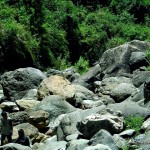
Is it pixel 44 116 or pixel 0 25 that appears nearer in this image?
pixel 44 116

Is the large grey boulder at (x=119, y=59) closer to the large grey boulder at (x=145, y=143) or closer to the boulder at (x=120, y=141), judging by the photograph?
the boulder at (x=120, y=141)

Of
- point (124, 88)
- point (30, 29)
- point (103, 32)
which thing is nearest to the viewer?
point (124, 88)

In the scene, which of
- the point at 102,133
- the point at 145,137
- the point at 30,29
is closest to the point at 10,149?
the point at 102,133

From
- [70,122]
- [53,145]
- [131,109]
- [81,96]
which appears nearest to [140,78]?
[81,96]

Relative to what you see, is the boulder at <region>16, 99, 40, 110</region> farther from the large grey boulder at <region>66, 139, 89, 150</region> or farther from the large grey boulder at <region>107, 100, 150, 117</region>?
the large grey boulder at <region>66, 139, 89, 150</region>

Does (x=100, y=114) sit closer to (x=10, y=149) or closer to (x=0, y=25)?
(x=10, y=149)

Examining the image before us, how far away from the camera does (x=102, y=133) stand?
14.5m

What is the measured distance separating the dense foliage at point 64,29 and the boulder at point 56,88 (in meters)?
7.90

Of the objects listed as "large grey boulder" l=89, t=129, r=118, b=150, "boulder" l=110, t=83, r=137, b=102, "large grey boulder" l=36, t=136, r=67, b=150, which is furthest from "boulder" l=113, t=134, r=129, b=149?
"boulder" l=110, t=83, r=137, b=102

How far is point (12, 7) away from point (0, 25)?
6426 mm

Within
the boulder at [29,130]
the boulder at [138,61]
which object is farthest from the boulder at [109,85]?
the boulder at [29,130]

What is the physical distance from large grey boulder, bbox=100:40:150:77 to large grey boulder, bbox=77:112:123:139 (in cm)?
1083

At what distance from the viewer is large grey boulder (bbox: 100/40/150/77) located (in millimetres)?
27297

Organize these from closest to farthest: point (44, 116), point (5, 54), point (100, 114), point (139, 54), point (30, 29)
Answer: point (100, 114)
point (44, 116)
point (139, 54)
point (5, 54)
point (30, 29)
